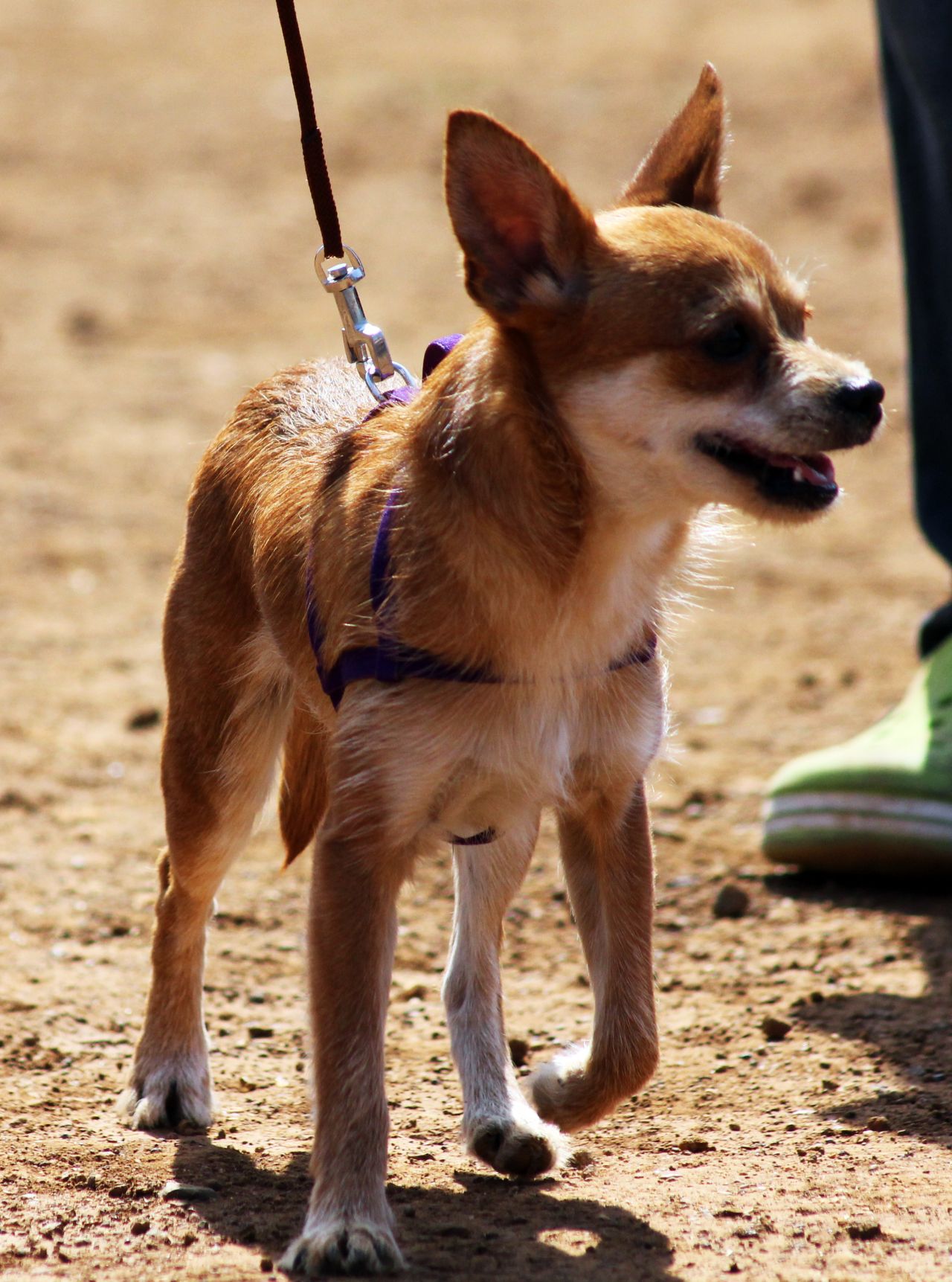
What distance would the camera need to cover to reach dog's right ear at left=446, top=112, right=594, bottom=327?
315 cm

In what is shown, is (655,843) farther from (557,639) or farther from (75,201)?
(75,201)

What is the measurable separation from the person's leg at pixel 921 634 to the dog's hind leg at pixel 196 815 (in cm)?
185

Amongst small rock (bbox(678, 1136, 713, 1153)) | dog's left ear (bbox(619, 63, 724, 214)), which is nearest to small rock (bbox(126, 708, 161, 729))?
small rock (bbox(678, 1136, 713, 1153))

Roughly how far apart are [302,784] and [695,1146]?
124cm

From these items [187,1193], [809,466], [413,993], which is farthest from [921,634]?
[187,1193]

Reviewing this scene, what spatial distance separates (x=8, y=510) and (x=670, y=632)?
18.6ft

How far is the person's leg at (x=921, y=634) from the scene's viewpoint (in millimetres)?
4969

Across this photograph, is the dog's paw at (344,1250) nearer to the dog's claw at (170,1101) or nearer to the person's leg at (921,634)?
the dog's claw at (170,1101)

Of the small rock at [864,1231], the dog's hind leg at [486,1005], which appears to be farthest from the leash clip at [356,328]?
the small rock at [864,1231]

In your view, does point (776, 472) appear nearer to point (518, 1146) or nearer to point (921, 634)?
point (518, 1146)

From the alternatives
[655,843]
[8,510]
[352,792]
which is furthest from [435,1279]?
[8,510]

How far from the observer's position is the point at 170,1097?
12.7ft

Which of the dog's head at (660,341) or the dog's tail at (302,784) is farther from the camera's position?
the dog's tail at (302,784)

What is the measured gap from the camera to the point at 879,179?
44.1 feet
